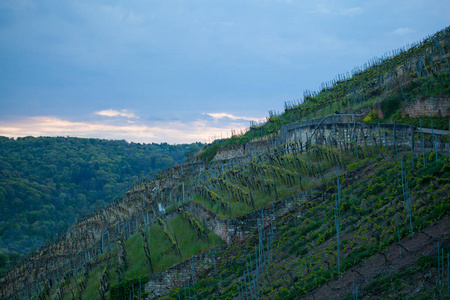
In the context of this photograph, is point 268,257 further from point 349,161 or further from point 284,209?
point 349,161

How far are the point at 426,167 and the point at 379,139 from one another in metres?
6.16

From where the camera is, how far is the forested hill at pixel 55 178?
65625 mm

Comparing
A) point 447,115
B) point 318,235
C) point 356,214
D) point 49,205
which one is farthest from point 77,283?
point 49,205

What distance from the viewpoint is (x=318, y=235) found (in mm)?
14125

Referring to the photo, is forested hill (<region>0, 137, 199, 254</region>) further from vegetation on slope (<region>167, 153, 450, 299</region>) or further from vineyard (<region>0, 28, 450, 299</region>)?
vegetation on slope (<region>167, 153, 450, 299</region>)

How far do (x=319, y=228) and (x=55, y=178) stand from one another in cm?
8097

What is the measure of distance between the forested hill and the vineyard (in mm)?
36742

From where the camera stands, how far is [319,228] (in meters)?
14.9

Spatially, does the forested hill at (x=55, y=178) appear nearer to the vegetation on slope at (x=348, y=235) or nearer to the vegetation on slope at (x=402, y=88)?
the vegetation on slope at (x=402, y=88)

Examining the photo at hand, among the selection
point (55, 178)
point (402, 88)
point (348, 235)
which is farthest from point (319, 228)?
point (55, 178)

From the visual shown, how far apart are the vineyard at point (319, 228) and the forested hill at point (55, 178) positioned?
121ft

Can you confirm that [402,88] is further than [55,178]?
No

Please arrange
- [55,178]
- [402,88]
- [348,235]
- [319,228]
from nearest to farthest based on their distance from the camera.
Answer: [348,235]
[319,228]
[402,88]
[55,178]

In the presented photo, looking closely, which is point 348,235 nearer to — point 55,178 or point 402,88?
point 402,88
